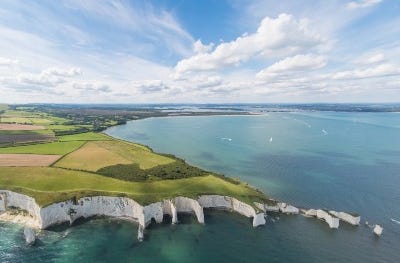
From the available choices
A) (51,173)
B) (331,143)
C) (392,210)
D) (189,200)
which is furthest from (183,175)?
(331,143)

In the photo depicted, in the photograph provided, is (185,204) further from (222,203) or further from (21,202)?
(21,202)

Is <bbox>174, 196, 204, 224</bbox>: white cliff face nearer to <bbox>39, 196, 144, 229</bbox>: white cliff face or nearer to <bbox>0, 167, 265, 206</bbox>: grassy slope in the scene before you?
<bbox>0, 167, 265, 206</bbox>: grassy slope

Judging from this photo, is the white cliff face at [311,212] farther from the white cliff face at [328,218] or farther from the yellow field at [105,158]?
the yellow field at [105,158]

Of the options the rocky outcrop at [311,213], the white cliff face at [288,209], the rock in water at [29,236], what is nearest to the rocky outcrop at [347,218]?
the rocky outcrop at [311,213]

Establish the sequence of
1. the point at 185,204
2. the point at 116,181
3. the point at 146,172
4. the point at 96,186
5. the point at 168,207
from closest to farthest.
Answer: the point at 168,207 < the point at 185,204 < the point at 96,186 < the point at 116,181 < the point at 146,172

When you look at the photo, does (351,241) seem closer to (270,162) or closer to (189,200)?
(189,200)

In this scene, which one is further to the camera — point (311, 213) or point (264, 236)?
point (311, 213)

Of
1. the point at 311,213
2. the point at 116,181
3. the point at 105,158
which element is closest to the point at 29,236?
the point at 116,181

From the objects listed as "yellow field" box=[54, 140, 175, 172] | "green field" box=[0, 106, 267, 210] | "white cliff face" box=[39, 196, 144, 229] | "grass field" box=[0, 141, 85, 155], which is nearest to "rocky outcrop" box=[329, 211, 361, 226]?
"green field" box=[0, 106, 267, 210]
